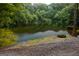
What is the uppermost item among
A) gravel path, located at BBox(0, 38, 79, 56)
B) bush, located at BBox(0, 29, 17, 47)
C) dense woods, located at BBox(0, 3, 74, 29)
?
dense woods, located at BBox(0, 3, 74, 29)

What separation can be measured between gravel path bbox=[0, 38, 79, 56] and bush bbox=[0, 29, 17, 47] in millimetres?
80

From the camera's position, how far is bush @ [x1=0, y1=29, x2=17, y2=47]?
364 inches

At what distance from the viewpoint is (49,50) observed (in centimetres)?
925

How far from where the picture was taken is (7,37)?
9.25 m

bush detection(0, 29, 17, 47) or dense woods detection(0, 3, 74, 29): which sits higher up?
dense woods detection(0, 3, 74, 29)

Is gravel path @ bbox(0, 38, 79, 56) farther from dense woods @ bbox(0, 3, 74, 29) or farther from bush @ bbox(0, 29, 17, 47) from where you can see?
dense woods @ bbox(0, 3, 74, 29)

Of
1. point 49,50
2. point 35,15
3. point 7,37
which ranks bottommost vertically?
point 49,50

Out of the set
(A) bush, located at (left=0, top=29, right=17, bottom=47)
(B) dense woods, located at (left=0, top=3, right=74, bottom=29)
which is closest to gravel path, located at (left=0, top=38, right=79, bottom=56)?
(A) bush, located at (left=0, top=29, right=17, bottom=47)

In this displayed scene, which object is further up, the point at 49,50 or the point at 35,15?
the point at 35,15

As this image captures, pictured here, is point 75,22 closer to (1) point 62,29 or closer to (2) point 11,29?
(1) point 62,29

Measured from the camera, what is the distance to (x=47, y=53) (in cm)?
925

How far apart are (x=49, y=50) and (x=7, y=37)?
0.50m

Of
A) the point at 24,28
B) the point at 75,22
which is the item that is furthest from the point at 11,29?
the point at 75,22

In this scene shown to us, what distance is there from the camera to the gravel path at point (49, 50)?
9242 mm
